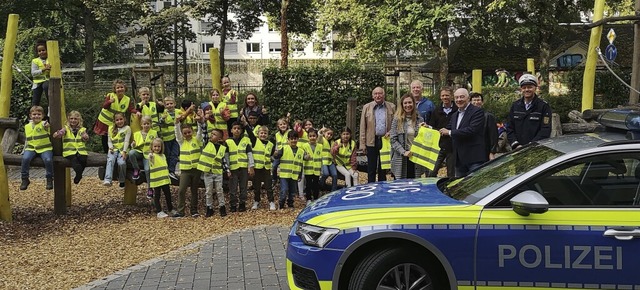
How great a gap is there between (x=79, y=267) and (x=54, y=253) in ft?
3.93

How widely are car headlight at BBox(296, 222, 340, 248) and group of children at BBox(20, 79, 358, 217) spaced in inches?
220

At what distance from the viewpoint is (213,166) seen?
10.9 m

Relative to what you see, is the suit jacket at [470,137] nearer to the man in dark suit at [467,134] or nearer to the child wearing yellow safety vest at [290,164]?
the man in dark suit at [467,134]

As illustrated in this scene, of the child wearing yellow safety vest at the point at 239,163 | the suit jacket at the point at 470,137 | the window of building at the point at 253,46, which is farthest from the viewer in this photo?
the window of building at the point at 253,46

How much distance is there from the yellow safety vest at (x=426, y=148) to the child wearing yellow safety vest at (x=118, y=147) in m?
4.82

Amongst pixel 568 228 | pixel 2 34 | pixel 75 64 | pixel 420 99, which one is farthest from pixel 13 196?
pixel 75 64

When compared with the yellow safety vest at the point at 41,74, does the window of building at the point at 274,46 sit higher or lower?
higher

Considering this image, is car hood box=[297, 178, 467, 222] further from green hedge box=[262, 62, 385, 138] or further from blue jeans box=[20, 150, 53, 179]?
green hedge box=[262, 62, 385, 138]

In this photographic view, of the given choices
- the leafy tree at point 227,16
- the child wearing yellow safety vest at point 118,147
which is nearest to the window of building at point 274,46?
the leafy tree at point 227,16

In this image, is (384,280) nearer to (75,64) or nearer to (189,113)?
(189,113)

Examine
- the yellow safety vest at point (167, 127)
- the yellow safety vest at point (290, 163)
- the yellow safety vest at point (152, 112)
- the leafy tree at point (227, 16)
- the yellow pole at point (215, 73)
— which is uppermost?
the leafy tree at point (227, 16)

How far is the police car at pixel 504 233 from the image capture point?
482 cm

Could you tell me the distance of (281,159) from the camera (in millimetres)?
11352

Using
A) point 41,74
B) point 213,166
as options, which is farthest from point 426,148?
point 41,74
